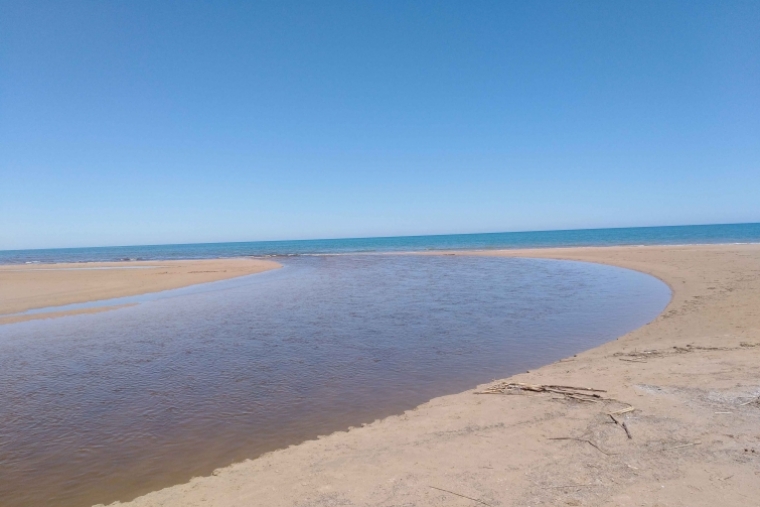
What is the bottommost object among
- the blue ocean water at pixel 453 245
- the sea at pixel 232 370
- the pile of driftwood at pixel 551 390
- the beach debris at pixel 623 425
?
the sea at pixel 232 370

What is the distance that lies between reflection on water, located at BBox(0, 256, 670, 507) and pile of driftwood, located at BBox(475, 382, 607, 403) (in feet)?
2.80

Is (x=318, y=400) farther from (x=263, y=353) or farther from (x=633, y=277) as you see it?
(x=633, y=277)

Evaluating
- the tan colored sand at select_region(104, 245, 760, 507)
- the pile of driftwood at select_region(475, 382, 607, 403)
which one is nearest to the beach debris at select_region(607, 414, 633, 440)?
the tan colored sand at select_region(104, 245, 760, 507)

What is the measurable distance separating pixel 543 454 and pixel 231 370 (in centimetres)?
680

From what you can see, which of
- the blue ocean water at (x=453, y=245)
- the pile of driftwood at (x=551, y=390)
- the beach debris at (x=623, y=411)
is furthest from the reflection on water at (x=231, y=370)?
the blue ocean water at (x=453, y=245)

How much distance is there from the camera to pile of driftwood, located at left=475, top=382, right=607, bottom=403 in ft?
20.5

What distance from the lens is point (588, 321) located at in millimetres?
12742

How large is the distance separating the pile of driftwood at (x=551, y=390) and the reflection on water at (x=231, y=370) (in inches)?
33.5

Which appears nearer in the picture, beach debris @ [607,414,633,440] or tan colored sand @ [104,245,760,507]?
tan colored sand @ [104,245,760,507]

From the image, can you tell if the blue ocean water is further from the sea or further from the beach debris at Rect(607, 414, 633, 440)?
the beach debris at Rect(607, 414, 633, 440)

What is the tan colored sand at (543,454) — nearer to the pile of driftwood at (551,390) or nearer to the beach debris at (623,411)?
the beach debris at (623,411)

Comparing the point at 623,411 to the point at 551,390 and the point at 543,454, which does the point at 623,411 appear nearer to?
the point at 551,390

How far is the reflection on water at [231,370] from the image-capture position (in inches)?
225

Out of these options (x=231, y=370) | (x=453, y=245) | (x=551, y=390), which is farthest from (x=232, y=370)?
(x=453, y=245)
